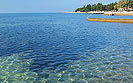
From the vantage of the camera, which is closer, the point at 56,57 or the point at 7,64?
the point at 7,64

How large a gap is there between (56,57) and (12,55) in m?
7.06

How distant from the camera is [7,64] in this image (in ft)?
57.4

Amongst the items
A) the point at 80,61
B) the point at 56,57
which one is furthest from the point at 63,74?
the point at 56,57

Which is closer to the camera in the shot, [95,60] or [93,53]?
[95,60]

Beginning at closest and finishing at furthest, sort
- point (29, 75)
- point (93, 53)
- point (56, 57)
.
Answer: point (29, 75), point (56, 57), point (93, 53)

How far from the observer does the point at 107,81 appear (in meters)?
12.9

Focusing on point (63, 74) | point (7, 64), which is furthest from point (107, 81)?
point (7, 64)

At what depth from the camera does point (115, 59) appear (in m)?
19.0

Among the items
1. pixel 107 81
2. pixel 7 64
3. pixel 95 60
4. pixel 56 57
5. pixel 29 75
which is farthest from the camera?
pixel 56 57

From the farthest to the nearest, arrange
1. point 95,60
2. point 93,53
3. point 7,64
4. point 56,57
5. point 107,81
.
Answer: point 93,53
point 56,57
point 95,60
point 7,64
point 107,81

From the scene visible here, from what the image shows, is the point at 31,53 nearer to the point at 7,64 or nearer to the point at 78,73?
the point at 7,64

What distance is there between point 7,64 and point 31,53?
5.19 metres

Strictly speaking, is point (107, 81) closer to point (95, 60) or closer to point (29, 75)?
point (95, 60)

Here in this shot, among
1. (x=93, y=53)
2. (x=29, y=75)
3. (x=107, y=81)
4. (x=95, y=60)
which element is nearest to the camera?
(x=107, y=81)
